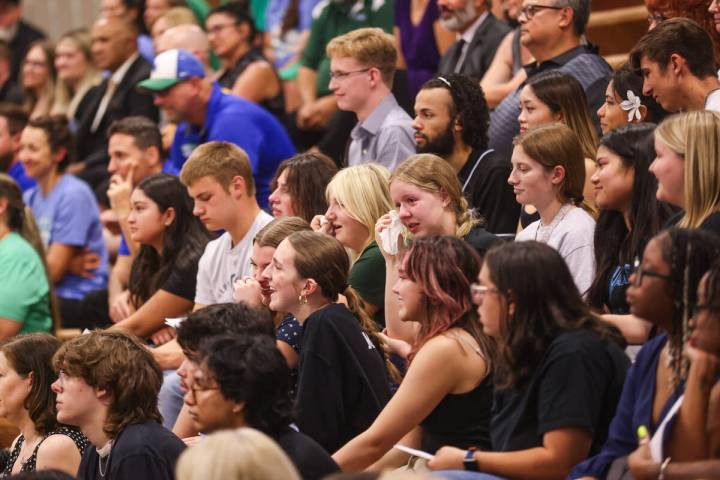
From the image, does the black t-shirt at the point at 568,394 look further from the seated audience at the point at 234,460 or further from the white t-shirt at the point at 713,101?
the white t-shirt at the point at 713,101

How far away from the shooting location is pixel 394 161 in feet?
19.0

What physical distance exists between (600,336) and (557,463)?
338mm

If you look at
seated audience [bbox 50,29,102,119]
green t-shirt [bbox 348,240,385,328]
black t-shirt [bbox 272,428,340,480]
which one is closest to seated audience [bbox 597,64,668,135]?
green t-shirt [bbox 348,240,385,328]

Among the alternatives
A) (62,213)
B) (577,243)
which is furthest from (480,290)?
(62,213)

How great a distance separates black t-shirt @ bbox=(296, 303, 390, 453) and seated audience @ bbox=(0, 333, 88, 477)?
83 cm

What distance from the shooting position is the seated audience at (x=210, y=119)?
6.70 meters

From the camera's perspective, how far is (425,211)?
15.0ft

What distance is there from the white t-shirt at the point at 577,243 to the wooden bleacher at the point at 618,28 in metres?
2.79

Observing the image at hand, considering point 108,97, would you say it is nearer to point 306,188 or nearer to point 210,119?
point 210,119

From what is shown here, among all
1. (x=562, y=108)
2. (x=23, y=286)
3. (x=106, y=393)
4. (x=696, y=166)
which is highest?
(x=696, y=166)

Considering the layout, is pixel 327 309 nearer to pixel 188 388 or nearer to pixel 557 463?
pixel 188 388

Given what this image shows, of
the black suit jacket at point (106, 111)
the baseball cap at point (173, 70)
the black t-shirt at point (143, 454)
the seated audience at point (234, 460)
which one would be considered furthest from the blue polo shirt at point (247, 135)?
the seated audience at point (234, 460)

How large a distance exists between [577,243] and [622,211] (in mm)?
209

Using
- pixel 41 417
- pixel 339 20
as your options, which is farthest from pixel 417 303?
pixel 339 20
